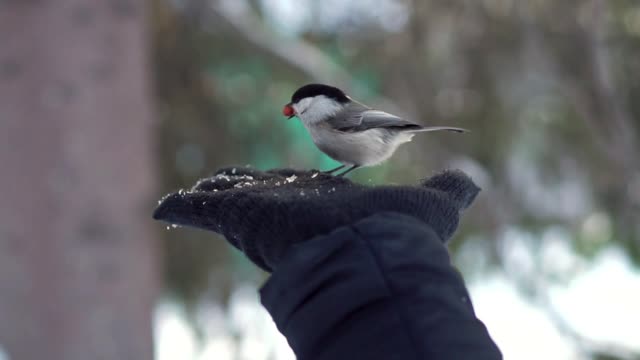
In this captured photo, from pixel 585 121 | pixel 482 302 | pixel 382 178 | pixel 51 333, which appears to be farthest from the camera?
pixel 482 302

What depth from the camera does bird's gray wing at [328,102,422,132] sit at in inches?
76.5

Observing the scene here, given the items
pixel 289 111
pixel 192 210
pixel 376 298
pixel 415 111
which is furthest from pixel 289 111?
pixel 415 111

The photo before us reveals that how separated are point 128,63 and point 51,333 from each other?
1435 mm

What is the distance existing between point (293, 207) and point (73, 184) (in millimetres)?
2987

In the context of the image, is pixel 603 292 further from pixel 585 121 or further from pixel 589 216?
pixel 585 121

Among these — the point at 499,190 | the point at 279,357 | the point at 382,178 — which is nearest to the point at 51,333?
the point at 279,357

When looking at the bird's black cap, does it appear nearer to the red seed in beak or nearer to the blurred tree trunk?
the red seed in beak

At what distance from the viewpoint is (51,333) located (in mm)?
4023

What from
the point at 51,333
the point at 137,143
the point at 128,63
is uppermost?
the point at 128,63

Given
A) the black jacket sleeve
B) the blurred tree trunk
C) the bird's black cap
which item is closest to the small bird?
the bird's black cap

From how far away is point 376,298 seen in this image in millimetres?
1169

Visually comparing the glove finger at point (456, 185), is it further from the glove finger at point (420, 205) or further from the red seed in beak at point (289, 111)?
the red seed in beak at point (289, 111)

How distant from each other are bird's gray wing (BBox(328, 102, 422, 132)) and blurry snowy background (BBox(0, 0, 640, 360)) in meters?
2.44

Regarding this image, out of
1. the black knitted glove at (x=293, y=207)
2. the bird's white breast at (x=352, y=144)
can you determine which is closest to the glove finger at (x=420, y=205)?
the black knitted glove at (x=293, y=207)
